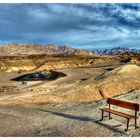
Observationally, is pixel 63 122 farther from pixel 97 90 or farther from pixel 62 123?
pixel 97 90

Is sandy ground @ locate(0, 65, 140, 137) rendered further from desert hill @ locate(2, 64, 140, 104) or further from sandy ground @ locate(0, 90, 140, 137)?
desert hill @ locate(2, 64, 140, 104)

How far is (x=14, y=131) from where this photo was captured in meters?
15.5

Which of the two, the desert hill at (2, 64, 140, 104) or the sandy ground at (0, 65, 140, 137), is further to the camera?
the desert hill at (2, 64, 140, 104)

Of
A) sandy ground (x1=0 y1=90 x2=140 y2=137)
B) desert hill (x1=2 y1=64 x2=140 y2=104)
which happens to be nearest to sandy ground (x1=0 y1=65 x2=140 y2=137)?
sandy ground (x1=0 y1=90 x2=140 y2=137)

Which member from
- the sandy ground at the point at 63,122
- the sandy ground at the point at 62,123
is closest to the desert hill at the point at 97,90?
the sandy ground at the point at 63,122

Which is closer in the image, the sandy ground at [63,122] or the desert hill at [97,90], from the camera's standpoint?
the sandy ground at [63,122]

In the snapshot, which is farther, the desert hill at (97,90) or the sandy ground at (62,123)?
the desert hill at (97,90)

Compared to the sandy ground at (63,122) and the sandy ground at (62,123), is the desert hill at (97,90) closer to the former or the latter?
the sandy ground at (63,122)

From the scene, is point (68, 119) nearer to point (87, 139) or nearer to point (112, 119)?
point (112, 119)

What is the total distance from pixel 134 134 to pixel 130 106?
5.20ft

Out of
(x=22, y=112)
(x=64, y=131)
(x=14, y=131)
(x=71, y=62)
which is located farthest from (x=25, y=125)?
(x=71, y=62)

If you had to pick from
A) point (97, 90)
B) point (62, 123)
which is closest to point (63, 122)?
point (62, 123)

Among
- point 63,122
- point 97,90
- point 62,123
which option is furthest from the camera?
point 97,90

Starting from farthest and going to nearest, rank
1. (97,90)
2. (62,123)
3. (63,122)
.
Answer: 1. (97,90)
2. (63,122)
3. (62,123)
